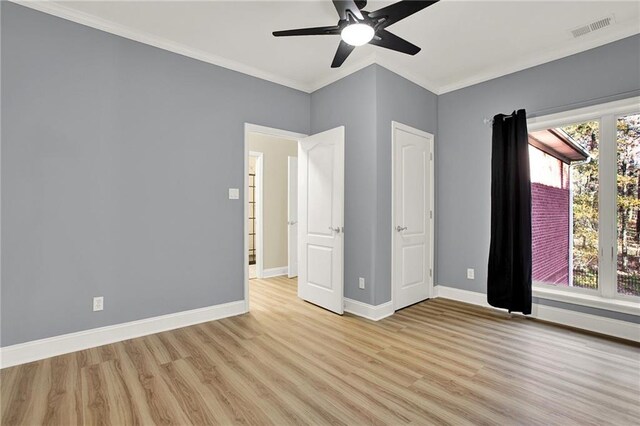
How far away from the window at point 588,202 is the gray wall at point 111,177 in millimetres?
3324

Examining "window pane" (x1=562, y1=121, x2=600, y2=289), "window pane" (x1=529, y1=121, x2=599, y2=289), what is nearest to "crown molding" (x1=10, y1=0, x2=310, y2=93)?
"window pane" (x1=529, y1=121, x2=599, y2=289)

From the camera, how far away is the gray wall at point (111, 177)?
2.44 metres

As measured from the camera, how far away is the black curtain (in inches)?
132

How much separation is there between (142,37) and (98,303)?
243 centimetres

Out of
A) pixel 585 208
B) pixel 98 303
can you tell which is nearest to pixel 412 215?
pixel 585 208

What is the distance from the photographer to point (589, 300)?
119 inches

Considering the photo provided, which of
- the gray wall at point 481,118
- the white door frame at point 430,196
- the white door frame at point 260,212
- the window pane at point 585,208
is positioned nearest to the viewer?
the gray wall at point 481,118

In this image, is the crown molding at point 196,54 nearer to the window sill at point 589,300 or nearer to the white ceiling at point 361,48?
the white ceiling at point 361,48

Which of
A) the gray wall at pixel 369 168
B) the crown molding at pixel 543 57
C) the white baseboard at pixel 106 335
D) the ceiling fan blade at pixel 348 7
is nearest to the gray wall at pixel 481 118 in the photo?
the crown molding at pixel 543 57

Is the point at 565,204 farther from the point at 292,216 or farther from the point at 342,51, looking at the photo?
the point at 292,216

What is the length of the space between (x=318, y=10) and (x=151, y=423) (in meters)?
3.06

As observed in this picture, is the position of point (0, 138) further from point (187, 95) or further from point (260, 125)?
point (260, 125)

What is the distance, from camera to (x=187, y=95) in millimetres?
3229

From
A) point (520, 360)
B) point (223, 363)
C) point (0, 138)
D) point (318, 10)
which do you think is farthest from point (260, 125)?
point (520, 360)
